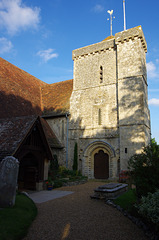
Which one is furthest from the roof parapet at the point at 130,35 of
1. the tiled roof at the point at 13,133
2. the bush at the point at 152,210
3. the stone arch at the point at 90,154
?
the bush at the point at 152,210

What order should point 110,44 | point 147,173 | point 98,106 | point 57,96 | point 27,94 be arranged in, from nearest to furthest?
point 147,173 < point 98,106 < point 110,44 < point 27,94 < point 57,96

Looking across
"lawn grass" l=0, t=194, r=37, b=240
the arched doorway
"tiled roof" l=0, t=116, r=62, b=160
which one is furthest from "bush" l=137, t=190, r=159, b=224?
the arched doorway

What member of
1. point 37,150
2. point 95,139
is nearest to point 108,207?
point 37,150

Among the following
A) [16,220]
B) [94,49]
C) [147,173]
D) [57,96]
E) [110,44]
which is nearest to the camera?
[16,220]

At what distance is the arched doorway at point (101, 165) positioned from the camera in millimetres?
17609

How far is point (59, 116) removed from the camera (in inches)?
772

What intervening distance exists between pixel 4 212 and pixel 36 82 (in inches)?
816

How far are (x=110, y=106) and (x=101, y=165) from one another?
585 centimetres

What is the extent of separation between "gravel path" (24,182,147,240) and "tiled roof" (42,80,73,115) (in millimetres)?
13074

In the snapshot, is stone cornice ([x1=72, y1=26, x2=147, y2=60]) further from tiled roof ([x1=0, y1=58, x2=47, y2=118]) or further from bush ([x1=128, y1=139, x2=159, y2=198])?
bush ([x1=128, y1=139, x2=159, y2=198])

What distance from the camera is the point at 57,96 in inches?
867

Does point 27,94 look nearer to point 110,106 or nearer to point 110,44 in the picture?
point 110,106

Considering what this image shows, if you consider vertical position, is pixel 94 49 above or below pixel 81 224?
above

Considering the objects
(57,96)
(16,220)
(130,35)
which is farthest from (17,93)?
(16,220)
